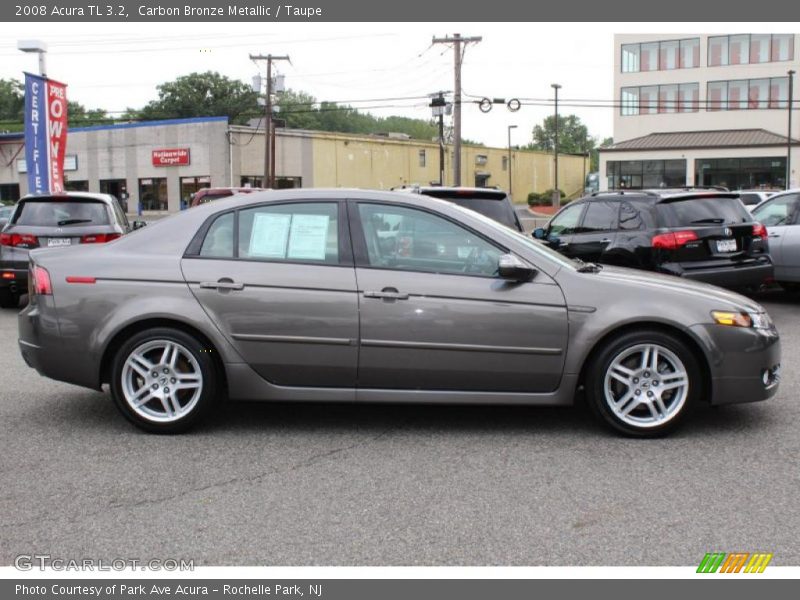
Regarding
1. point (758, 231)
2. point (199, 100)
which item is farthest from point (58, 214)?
point (199, 100)

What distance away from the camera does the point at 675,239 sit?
9.45 metres

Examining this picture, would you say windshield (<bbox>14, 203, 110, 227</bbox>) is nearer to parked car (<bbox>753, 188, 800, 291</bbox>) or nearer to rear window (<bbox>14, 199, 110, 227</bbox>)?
rear window (<bbox>14, 199, 110, 227</bbox>)

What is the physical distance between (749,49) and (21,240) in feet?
190

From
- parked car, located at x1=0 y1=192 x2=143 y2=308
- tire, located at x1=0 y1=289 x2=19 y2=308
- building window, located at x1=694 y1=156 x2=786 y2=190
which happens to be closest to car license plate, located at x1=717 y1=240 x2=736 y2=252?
parked car, located at x1=0 y1=192 x2=143 y2=308

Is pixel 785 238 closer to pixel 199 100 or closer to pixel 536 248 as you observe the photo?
pixel 536 248

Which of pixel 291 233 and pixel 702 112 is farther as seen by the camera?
pixel 702 112

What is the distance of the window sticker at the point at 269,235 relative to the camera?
5383 millimetres

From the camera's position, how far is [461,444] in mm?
5168

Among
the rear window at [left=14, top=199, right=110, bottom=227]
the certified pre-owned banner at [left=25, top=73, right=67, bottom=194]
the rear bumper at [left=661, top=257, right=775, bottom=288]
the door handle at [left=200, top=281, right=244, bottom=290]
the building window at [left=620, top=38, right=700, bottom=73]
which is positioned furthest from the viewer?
the building window at [left=620, top=38, right=700, bottom=73]

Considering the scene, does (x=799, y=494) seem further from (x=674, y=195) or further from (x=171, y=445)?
(x=674, y=195)

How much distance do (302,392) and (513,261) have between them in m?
1.60

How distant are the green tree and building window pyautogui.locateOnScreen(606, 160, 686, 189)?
45816 millimetres

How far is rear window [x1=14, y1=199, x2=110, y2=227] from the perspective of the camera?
438 inches

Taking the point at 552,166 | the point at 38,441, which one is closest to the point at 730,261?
the point at 38,441
